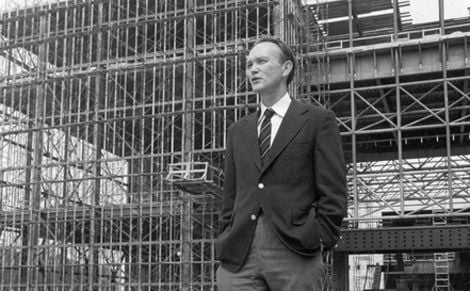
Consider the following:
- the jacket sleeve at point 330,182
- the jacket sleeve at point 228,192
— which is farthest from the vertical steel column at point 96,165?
the jacket sleeve at point 330,182

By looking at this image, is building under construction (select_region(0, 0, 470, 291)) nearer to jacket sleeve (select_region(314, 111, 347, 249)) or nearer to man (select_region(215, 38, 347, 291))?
man (select_region(215, 38, 347, 291))

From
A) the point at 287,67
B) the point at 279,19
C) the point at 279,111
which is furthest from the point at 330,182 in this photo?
the point at 279,19

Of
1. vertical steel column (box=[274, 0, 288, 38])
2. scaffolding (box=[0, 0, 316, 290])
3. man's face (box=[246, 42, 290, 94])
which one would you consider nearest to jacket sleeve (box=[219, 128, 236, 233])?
man's face (box=[246, 42, 290, 94])

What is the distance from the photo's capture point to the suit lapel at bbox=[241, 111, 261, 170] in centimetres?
311

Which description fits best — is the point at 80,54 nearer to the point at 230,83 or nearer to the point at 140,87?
the point at 140,87

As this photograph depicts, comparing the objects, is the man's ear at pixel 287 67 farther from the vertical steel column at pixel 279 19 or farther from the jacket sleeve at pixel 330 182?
the vertical steel column at pixel 279 19

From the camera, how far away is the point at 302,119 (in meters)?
3.09

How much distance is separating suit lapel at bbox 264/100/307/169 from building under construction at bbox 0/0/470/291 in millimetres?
18811

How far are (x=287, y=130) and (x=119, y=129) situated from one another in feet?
77.9

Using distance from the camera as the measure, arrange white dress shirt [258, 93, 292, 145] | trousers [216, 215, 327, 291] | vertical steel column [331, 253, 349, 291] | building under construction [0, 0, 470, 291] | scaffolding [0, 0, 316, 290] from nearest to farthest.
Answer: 1. trousers [216, 215, 327, 291]
2. white dress shirt [258, 93, 292, 145]
3. building under construction [0, 0, 470, 291]
4. scaffolding [0, 0, 316, 290]
5. vertical steel column [331, 253, 349, 291]

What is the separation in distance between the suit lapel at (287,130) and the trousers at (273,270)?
27 cm

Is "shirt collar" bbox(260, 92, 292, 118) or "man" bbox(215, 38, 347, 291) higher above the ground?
"shirt collar" bbox(260, 92, 292, 118)

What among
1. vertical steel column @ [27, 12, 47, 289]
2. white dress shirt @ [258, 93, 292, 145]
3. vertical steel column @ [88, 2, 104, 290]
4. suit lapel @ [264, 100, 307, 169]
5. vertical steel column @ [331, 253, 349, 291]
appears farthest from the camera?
vertical steel column @ [27, 12, 47, 289]

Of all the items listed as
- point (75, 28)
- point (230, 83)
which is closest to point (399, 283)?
point (230, 83)
